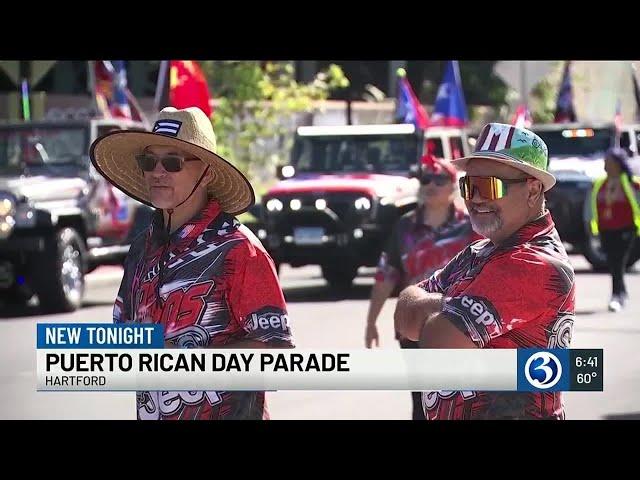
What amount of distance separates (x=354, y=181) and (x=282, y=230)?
967 millimetres

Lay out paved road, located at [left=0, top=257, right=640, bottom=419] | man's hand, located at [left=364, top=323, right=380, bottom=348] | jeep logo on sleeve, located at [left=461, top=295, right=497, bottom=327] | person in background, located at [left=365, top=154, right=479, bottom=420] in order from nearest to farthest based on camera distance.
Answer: jeep logo on sleeve, located at [left=461, top=295, right=497, bottom=327], paved road, located at [left=0, top=257, right=640, bottom=419], man's hand, located at [left=364, top=323, right=380, bottom=348], person in background, located at [left=365, top=154, right=479, bottom=420]

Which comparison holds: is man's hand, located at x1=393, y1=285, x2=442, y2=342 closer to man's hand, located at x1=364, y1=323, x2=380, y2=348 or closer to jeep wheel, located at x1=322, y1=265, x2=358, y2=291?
man's hand, located at x1=364, y1=323, x2=380, y2=348

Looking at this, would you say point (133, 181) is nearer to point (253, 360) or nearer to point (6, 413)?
point (253, 360)

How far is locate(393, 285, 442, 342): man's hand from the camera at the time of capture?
4.38 metres

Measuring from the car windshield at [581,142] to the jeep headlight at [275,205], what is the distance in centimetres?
394

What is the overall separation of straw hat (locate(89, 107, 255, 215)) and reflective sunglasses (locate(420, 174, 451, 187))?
118 inches

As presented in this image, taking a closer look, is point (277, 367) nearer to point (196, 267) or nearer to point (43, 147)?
point (196, 267)

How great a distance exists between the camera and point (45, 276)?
564 inches

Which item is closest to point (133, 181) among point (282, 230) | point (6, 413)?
point (6, 413)

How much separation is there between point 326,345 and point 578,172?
8373 millimetres

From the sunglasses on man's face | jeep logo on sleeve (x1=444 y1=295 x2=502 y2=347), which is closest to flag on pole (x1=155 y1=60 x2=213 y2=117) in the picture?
the sunglasses on man's face

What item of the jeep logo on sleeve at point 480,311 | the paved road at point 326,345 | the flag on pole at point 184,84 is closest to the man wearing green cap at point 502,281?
the jeep logo on sleeve at point 480,311

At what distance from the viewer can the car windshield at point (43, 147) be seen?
1544cm
